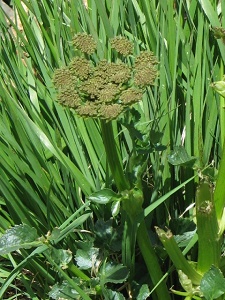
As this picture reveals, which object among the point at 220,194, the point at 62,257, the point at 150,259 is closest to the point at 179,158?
the point at 220,194

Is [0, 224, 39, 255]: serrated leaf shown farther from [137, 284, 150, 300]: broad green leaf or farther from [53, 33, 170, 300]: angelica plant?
[137, 284, 150, 300]: broad green leaf

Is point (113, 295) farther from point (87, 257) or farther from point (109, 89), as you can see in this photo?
point (109, 89)

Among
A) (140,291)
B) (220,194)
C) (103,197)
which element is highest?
(103,197)

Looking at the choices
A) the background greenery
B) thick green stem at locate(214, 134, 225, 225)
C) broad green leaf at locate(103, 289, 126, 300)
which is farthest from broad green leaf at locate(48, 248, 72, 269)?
thick green stem at locate(214, 134, 225, 225)

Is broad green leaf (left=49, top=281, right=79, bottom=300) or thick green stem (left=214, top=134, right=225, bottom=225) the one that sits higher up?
thick green stem (left=214, top=134, right=225, bottom=225)

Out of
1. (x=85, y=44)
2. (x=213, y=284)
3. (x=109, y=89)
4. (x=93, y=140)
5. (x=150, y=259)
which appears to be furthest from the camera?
(x=93, y=140)

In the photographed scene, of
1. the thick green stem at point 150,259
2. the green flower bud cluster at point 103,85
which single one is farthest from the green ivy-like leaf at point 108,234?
the green flower bud cluster at point 103,85

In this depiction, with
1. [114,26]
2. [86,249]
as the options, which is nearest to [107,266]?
[86,249]
